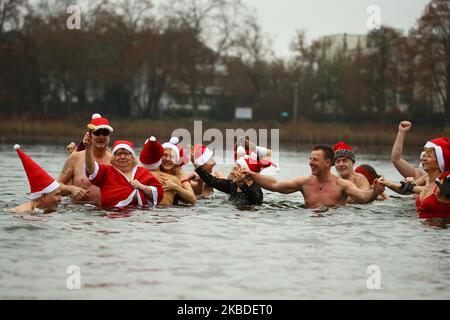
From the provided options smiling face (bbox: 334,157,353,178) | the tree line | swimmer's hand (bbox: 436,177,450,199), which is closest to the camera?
swimmer's hand (bbox: 436,177,450,199)

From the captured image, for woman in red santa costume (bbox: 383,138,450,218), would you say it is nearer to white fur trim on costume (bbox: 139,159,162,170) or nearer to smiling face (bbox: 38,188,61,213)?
white fur trim on costume (bbox: 139,159,162,170)

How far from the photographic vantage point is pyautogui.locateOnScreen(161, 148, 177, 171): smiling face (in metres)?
13.4

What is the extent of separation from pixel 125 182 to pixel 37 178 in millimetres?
1795

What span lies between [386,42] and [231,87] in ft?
61.3

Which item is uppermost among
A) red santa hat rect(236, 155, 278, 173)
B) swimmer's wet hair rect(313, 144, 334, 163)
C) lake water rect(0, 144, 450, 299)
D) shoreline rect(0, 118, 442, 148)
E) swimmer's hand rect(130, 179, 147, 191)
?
swimmer's wet hair rect(313, 144, 334, 163)

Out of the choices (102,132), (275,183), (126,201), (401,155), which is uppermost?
(102,132)

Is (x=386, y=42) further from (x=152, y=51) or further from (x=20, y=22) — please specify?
(x=20, y=22)

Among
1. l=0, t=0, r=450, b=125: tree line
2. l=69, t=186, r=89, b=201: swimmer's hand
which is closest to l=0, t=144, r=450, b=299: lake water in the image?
l=69, t=186, r=89, b=201: swimmer's hand

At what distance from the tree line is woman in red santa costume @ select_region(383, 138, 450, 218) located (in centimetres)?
4482

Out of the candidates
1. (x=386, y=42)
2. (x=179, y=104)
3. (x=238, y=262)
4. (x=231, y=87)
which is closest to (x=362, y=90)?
(x=386, y=42)

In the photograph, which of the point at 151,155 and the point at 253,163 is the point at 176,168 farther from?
the point at 253,163

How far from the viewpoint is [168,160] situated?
13367 millimetres

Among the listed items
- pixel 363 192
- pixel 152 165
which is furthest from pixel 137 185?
pixel 363 192

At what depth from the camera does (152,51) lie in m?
67.9
